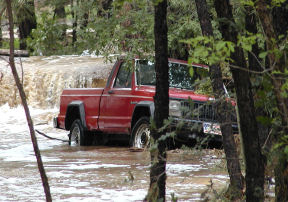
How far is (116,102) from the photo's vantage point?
1391cm

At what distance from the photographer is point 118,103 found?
13859 mm

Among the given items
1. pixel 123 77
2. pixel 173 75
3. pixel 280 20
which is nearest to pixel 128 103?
→ pixel 123 77

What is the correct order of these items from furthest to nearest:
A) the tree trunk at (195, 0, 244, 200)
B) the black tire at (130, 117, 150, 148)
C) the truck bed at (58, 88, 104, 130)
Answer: the truck bed at (58, 88, 104, 130) → the black tire at (130, 117, 150, 148) → the tree trunk at (195, 0, 244, 200)

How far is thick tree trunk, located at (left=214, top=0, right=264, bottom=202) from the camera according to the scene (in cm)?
491

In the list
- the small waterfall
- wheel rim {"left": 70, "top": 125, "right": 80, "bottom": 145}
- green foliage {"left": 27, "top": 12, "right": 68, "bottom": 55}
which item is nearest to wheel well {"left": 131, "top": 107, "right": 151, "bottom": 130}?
wheel rim {"left": 70, "top": 125, "right": 80, "bottom": 145}

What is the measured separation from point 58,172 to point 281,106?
6585 millimetres

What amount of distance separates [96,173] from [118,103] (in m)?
3.66

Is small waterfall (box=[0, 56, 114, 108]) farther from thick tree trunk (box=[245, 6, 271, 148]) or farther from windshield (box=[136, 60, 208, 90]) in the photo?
thick tree trunk (box=[245, 6, 271, 148])

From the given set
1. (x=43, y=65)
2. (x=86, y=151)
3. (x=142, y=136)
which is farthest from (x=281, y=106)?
(x=43, y=65)

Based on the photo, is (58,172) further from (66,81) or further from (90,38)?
(66,81)

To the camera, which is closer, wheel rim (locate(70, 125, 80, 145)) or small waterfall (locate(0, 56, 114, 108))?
wheel rim (locate(70, 125, 80, 145))

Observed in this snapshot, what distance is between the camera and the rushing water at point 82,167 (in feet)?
27.0

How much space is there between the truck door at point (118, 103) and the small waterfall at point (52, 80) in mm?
8305

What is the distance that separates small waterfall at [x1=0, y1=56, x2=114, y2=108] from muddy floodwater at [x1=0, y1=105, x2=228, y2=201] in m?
6.61
